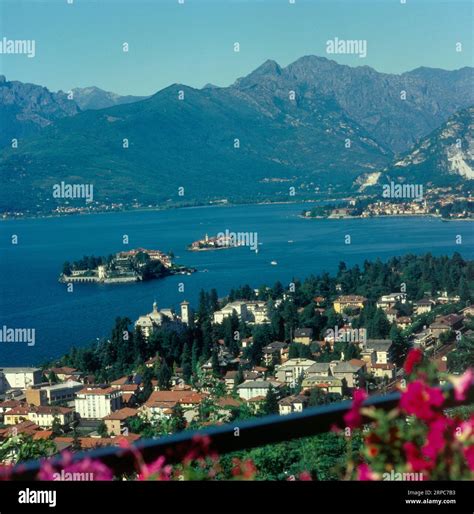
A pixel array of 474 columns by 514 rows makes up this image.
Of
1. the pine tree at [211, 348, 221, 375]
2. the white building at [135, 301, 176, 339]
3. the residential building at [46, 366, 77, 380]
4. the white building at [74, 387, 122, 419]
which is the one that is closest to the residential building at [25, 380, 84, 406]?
the white building at [74, 387, 122, 419]

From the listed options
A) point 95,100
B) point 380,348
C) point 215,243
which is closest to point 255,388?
point 380,348

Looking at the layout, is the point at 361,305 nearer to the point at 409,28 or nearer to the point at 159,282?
the point at 159,282

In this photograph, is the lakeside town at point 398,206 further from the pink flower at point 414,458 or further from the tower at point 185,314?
the pink flower at point 414,458

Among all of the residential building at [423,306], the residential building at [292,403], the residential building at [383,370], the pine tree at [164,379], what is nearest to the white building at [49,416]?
the residential building at [292,403]

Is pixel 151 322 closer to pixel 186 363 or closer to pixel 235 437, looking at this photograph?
pixel 186 363

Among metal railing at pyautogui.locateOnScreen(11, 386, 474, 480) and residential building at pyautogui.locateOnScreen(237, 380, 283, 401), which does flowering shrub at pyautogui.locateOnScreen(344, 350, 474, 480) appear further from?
residential building at pyautogui.locateOnScreen(237, 380, 283, 401)

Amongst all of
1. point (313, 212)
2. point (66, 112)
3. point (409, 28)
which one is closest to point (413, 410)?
point (409, 28)

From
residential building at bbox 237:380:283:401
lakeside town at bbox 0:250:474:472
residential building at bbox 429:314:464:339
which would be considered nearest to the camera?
lakeside town at bbox 0:250:474:472
